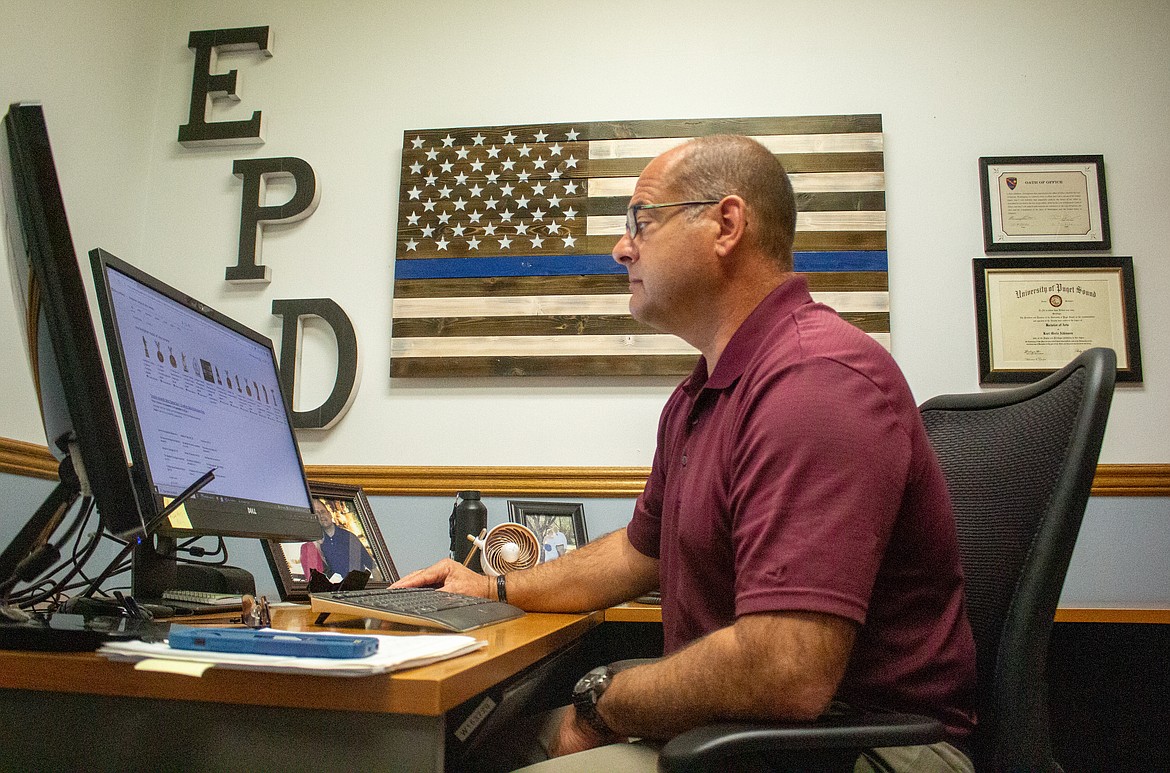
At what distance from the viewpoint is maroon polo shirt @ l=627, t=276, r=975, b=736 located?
920 millimetres

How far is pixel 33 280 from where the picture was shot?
0.96m

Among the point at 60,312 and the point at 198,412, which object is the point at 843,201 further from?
the point at 60,312

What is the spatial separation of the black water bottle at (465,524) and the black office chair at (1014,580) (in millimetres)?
1351

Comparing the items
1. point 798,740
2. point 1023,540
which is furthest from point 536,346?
point 798,740

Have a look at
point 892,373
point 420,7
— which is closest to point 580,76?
point 420,7

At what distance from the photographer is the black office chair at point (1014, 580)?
2.80 ft

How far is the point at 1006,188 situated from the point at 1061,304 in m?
0.37

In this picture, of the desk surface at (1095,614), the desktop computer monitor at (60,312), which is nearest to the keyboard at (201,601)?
the desktop computer monitor at (60,312)

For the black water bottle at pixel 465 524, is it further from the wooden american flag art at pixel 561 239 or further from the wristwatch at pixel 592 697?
the wristwatch at pixel 592 697

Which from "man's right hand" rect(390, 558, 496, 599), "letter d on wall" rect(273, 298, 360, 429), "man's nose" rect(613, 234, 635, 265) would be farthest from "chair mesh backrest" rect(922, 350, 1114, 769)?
"letter d on wall" rect(273, 298, 360, 429)

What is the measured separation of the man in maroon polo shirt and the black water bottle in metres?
0.97

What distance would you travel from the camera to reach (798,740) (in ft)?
2.71

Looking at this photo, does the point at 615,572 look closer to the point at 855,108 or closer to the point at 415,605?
the point at 415,605

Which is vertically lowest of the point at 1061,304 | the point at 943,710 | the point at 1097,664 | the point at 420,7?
the point at 1097,664
